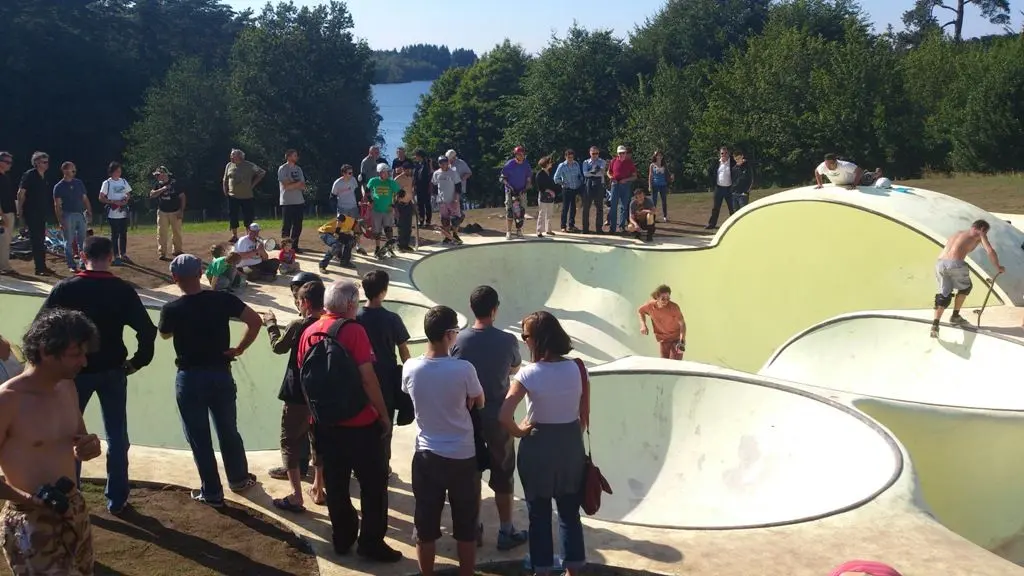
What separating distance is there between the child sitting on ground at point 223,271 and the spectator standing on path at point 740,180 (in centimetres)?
987

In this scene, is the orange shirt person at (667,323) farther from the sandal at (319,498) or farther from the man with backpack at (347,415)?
the man with backpack at (347,415)

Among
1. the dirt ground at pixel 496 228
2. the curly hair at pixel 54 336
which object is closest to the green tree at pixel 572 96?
the dirt ground at pixel 496 228

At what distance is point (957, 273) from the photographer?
1042cm

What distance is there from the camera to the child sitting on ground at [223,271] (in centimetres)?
1214

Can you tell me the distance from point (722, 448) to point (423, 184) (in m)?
10.9

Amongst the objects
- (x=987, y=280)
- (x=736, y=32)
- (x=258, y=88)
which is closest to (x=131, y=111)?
(x=258, y=88)

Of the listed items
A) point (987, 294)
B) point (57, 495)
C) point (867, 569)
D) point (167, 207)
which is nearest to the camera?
point (867, 569)

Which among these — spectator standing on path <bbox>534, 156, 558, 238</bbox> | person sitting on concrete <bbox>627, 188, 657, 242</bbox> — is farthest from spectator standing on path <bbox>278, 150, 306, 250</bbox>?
person sitting on concrete <bbox>627, 188, 657, 242</bbox>

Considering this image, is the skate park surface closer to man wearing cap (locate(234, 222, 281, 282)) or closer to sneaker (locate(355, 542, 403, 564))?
sneaker (locate(355, 542, 403, 564))

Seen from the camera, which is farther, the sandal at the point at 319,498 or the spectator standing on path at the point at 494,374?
the sandal at the point at 319,498

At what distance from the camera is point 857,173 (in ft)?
46.1

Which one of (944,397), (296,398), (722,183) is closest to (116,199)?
(296,398)

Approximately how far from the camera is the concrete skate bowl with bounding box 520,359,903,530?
22.2ft

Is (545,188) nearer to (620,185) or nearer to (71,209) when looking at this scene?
(620,185)
